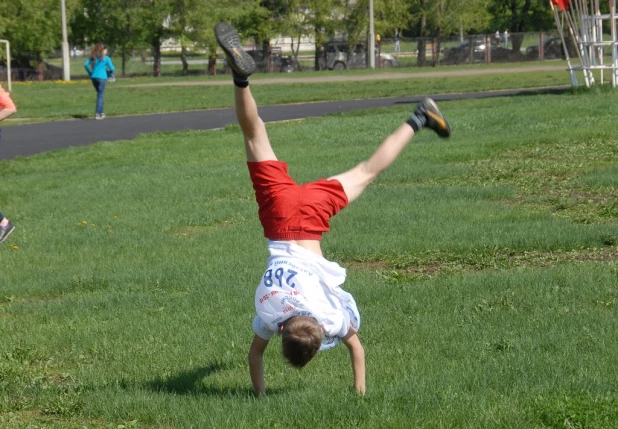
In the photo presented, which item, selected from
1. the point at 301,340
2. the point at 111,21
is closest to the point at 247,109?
the point at 301,340

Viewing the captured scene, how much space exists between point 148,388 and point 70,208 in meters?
8.11

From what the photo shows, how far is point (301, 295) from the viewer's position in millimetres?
5590

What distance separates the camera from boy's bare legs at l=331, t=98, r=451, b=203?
674cm

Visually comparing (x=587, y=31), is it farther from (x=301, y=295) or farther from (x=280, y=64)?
(x=280, y=64)

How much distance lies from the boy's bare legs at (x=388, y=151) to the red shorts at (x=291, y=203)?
14 cm

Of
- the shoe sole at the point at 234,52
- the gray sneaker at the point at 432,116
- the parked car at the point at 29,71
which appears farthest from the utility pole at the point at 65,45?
the gray sneaker at the point at 432,116

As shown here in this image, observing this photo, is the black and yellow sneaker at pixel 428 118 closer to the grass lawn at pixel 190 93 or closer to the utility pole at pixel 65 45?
the grass lawn at pixel 190 93

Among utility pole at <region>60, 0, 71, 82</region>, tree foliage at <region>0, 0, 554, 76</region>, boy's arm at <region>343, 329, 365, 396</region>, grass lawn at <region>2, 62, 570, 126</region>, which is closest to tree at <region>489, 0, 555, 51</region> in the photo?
tree foliage at <region>0, 0, 554, 76</region>

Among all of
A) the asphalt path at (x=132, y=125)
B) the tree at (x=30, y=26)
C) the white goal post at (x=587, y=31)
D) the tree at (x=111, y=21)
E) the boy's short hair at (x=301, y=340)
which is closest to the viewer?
the boy's short hair at (x=301, y=340)

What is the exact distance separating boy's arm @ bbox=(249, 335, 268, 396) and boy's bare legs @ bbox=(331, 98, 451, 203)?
3.99 ft

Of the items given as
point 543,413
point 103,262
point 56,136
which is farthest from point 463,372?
point 56,136

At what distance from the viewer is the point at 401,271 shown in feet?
31.8

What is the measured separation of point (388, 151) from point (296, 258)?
1502mm

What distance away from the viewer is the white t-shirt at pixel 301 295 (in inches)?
220
